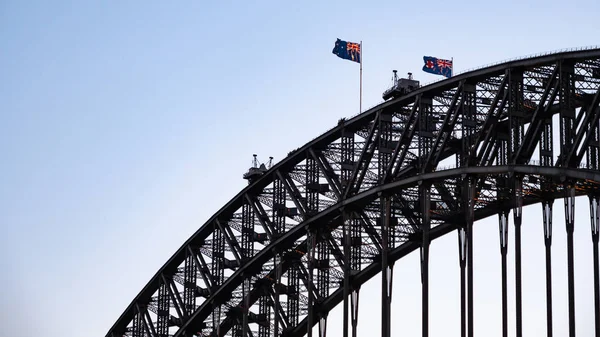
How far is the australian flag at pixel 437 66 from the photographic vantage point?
109m

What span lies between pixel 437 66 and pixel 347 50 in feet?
31.0

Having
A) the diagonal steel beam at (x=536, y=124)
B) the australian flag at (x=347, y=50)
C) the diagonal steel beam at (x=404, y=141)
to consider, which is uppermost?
the australian flag at (x=347, y=50)

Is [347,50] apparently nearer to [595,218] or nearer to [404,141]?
[404,141]

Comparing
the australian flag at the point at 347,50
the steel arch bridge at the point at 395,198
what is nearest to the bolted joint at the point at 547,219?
the steel arch bridge at the point at 395,198

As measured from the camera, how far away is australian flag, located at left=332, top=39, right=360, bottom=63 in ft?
379

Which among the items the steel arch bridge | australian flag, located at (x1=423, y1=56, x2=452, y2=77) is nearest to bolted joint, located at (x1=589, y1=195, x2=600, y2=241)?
the steel arch bridge

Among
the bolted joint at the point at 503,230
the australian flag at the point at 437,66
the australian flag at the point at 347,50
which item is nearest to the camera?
the bolted joint at the point at 503,230

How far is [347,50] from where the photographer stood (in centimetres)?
11606

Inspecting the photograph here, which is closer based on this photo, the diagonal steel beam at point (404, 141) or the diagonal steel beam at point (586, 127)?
the diagonal steel beam at point (586, 127)

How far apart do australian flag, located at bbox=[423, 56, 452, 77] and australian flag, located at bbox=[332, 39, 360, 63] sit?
784cm

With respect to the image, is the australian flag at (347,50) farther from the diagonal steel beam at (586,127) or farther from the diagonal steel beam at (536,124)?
the diagonal steel beam at (586,127)

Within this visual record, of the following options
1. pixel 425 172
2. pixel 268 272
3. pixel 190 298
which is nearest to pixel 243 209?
pixel 268 272

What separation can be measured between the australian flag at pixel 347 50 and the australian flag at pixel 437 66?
7.84m

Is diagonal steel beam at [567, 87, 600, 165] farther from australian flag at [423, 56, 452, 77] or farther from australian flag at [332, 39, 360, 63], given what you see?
australian flag at [332, 39, 360, 63]
